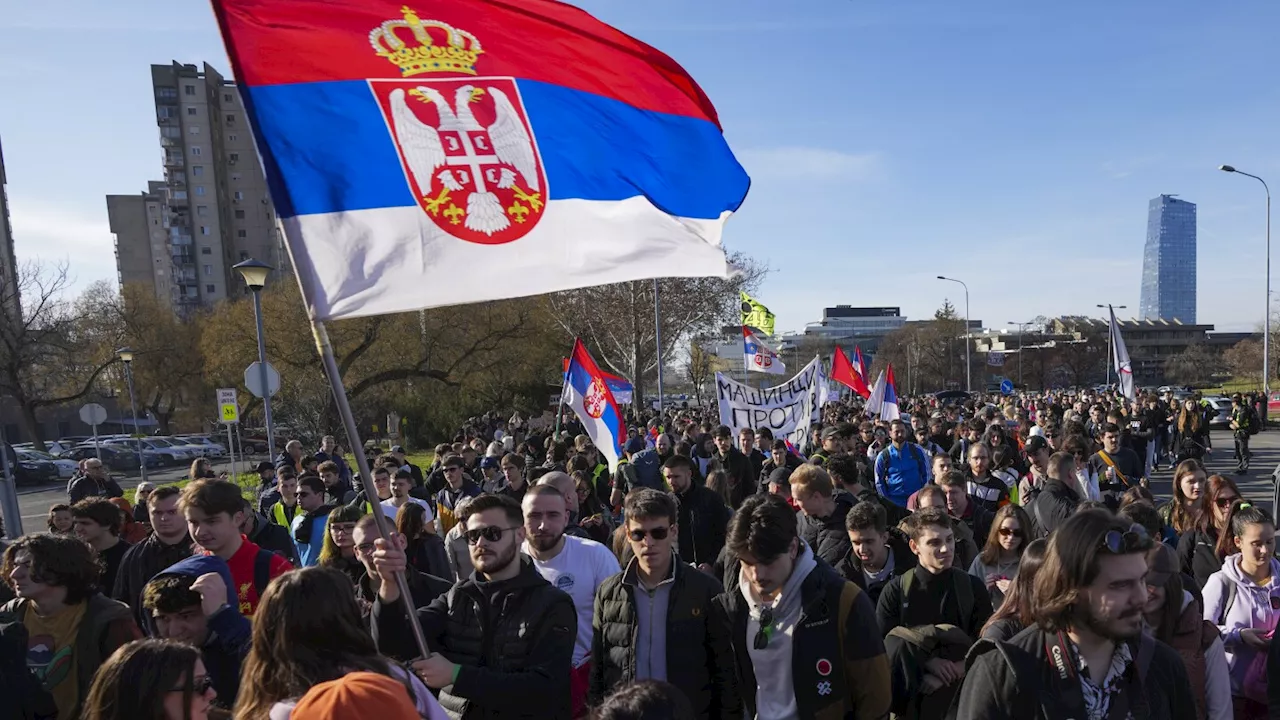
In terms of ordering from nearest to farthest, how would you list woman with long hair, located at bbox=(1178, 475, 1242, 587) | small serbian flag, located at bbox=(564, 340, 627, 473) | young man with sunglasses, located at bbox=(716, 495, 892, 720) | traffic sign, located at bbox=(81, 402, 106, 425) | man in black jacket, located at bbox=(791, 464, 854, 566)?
young man with sunglasses, located at bbox=(716, 495, 892, 720) < woman with long hair, located at bbox=(1178, 475, 1242, 587) < man in black jacket, located at bbox=(791, 464, 854, 566) < small serbian flag, located at bbox=(564, 340, 627, 473) < traffic sign, located at bbox=(81, 402, 106, 425)

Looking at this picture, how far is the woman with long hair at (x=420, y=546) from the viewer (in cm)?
542

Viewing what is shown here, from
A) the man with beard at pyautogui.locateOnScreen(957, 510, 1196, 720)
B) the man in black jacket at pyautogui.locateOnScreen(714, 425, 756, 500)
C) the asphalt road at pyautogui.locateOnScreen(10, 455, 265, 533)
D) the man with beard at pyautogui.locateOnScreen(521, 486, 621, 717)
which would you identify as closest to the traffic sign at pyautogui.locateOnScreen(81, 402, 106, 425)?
the asphalt road at pyautogui.locateOnScreen(10, 455, 265, 533)

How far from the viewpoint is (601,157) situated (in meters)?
3.70

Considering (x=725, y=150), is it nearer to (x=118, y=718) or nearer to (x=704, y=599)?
(x=704, y=599)

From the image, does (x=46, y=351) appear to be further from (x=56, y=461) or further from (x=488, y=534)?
(x=488, y=534)

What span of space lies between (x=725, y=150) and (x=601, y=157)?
0.70 meters

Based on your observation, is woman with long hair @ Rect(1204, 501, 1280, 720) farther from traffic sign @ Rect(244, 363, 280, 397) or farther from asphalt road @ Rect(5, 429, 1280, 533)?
traffic sign @ Rect(244, 363, 280, 397)

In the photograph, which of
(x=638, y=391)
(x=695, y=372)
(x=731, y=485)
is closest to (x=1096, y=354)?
(x=695, y=372)

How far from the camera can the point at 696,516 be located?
6711 millimetres

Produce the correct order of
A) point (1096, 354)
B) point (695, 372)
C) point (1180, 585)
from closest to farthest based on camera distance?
point (1180, 585) < point (695, 372) < point (1096, 354)

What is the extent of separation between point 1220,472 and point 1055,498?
57.3ft

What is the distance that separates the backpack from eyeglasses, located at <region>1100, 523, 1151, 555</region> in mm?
1800

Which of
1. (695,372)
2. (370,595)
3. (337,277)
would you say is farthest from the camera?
(695,372)

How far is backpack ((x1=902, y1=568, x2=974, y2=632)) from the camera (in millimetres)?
3953
